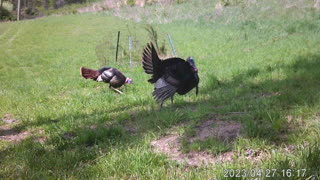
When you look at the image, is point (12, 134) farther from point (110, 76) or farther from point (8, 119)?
point (110, 76)

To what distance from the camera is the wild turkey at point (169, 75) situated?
5.25m

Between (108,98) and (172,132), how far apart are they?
2.87 metres

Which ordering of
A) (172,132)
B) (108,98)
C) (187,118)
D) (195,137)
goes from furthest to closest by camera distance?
(108,98) < (187,118) < (172,132) < (195,137)

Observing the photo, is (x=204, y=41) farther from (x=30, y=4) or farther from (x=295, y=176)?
(x=30, y=4)

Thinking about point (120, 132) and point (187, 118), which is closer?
point (120, 132)

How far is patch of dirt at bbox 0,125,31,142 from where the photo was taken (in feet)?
14.7

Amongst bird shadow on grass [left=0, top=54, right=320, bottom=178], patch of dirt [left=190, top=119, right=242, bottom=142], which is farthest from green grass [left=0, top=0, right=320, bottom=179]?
patch of dirt [left=190, top=119, right=242, bottom=142]

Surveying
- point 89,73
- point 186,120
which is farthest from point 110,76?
point 186,120

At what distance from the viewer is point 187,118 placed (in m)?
4.72

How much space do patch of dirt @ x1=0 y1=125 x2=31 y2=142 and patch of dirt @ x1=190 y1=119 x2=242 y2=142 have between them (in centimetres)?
284

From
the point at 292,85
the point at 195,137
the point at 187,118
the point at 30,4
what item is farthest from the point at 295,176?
the point at 30,4

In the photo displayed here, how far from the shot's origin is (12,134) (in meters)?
4.73
